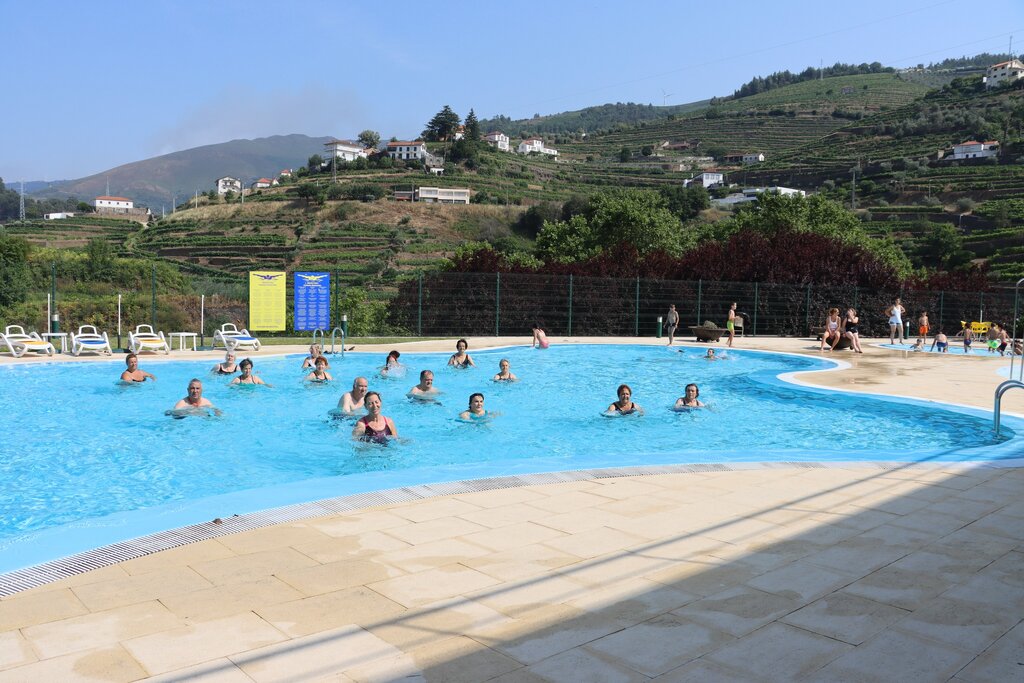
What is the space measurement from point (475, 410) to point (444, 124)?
443 ft

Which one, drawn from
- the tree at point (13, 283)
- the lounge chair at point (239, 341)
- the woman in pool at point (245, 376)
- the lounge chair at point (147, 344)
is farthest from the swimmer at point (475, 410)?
the tree at point (13, 283)

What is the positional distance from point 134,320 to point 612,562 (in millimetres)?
19376

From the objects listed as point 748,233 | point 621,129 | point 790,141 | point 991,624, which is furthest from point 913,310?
point 621,129

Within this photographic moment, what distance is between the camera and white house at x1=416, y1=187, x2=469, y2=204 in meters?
92.7

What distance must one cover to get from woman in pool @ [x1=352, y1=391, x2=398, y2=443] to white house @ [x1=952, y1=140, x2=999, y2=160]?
88076 millimetres

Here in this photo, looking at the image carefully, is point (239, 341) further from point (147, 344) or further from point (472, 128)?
point (472, 128)

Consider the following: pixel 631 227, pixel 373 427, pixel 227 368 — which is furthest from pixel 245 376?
pixel 631 227

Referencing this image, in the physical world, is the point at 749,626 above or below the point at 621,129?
below

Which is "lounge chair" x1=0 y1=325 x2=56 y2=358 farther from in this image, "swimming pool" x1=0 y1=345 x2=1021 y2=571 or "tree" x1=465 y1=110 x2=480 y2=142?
"tree" x1=465 y1=110 x2=480 y2=142

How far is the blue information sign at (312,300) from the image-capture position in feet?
66.6

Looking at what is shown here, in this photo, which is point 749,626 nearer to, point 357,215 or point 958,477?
point 958,477

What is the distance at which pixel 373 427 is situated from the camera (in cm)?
884

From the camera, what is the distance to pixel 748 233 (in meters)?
27.5

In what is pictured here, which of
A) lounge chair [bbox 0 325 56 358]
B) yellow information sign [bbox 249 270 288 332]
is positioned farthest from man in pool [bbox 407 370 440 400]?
yellow information sign [bbox 249 270 288 332]
